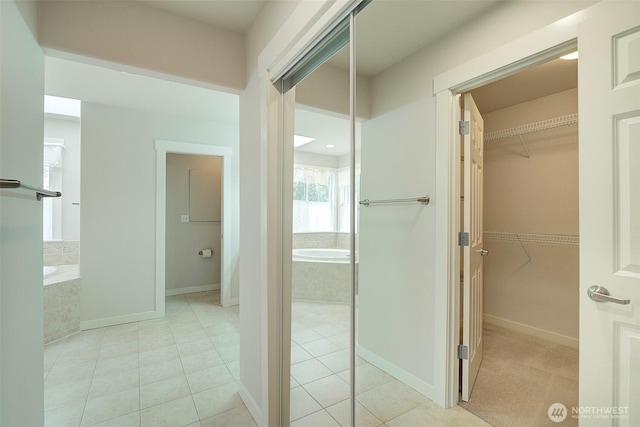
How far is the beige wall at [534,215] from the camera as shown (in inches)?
26.2

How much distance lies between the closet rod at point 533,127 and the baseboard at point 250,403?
6.06ft

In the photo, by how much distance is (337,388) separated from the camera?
1.27m

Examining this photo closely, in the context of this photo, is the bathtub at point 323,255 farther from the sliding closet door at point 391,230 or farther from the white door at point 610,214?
the white door at point 610,214

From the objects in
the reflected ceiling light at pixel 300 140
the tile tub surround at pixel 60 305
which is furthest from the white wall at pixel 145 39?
the tile tub surround at pixel 60 305

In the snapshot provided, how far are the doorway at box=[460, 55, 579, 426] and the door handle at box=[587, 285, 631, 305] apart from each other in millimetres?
45

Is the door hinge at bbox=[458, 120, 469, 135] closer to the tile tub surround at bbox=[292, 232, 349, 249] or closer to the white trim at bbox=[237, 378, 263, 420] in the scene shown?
the tile tub surround at bbox=[292, 232, 349, 249]

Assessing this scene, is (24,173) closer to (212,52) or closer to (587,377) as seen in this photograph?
(212,52)

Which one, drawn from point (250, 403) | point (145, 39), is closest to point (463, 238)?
point (250, 403)

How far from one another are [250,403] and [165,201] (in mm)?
2924

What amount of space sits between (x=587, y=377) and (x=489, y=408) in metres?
0.43

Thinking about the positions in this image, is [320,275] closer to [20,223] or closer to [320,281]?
[320,281]

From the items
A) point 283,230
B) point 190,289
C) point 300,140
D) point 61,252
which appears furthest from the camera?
point 190,289

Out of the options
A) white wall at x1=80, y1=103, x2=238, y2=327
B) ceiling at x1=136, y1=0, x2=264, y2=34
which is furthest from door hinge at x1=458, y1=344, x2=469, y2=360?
white wall at x1=80, y1=103, x2=238, y2=327

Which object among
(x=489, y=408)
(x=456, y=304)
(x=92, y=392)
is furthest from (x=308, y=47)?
(x=92, y=392)
